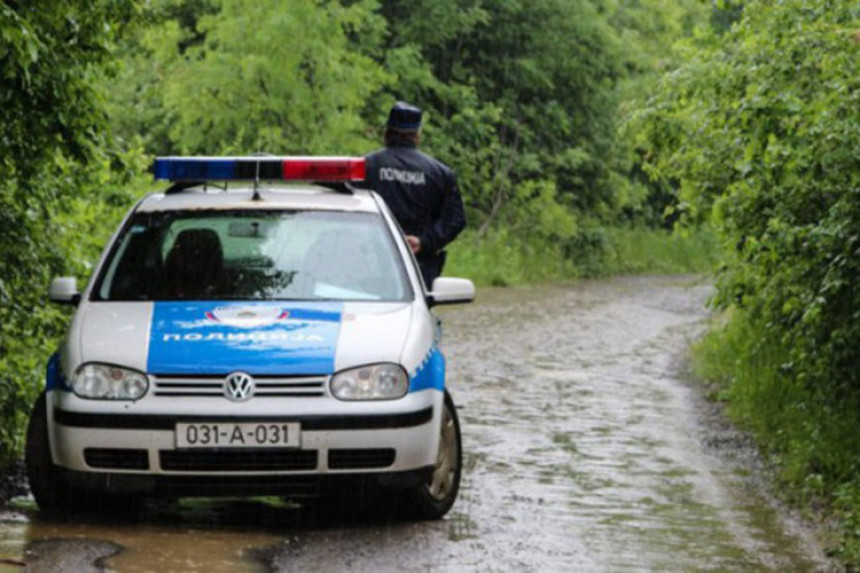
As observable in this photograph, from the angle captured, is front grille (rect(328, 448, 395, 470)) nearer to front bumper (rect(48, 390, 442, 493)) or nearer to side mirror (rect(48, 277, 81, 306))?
front bumper (rect(48, 390, 442, 493))

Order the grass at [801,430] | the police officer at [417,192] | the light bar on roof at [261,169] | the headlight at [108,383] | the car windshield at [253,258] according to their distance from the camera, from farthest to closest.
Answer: the police officer at [417,192] < the grass at [801,430] < the light bar on roof at [261,169] < the car windshield at [253,258] < the headlight at [108,383]

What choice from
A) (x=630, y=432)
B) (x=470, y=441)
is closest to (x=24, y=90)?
(x=470, y=441)

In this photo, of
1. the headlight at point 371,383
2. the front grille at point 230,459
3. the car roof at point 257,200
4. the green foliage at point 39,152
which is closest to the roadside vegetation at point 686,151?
the green foliage at point 39,152

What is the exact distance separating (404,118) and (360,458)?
3385 millimetres

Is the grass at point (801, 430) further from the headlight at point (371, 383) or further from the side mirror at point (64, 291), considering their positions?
the side mirror at point (64, 291)

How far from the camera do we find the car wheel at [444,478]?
8.34 m

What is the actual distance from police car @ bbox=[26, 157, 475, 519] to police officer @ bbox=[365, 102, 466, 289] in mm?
1495

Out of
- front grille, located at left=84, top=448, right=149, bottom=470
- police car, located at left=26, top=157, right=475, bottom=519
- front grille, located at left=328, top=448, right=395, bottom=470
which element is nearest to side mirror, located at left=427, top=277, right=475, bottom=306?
police car, located at left=26, top=157, right=475, bottom=519

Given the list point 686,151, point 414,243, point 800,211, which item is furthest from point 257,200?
point 686,151

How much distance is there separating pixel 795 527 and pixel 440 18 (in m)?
32.1

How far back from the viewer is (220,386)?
773 cm

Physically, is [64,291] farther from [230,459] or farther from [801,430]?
[801,430]

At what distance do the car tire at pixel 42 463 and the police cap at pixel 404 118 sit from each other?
3.32 meters

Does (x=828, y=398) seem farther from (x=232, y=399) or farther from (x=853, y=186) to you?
(x=232, y=399)
